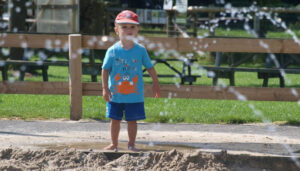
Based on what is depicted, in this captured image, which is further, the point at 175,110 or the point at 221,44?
the point at 175,110

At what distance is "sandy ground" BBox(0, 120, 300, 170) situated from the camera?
5567 millimetres

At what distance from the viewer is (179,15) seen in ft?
47.5

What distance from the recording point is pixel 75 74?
8.16m

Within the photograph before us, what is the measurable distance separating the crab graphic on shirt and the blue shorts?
0.51ft

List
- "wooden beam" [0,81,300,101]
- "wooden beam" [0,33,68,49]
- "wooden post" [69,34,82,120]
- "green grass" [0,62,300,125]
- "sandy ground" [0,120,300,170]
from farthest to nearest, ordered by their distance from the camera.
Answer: "green grass" [0,62,300,125], "wooden beam" [0,33,68,49], "wooden post" [69,34,82,120], "wooden beam" [0,81,300,101], "sandy ground" [0,120,300,170]

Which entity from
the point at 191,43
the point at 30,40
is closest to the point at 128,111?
the point at 191,43

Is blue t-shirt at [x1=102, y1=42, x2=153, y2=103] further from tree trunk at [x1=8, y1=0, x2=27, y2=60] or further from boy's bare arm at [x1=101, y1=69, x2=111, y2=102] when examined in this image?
tree trunk at [x1=8, y1=0, x2=27, y2=60]

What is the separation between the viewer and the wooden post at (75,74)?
26.7 ft

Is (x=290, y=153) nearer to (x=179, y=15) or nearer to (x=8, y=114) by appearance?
A: (x=8, y=114)

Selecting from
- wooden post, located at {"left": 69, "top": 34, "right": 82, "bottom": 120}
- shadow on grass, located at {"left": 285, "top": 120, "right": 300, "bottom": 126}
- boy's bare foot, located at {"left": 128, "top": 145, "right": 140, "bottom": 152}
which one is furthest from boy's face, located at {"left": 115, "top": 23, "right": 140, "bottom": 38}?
shadow on grass, located at {"left": 285, "top": 120, "right": 300, "bottom": 126}

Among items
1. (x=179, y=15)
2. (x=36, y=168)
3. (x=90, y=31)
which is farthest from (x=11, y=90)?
(x=90, y=31)

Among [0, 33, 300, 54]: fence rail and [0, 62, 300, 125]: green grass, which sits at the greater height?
[0, 33, 300, 54]: fence rail

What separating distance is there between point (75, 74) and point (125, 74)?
8.05 feet

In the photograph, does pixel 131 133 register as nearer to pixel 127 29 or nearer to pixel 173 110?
pixel 127 29
